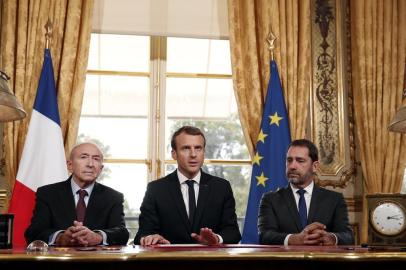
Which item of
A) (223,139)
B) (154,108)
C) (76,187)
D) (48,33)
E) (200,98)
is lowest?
(76,187)

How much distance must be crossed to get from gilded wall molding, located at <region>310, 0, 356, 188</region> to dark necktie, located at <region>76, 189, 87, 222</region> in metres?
2.38

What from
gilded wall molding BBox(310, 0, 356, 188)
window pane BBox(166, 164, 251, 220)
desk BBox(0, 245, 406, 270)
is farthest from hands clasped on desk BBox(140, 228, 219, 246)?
gilded wall molding BBox(310, 0, 356, 188)

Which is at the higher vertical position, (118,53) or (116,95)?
(118,53)

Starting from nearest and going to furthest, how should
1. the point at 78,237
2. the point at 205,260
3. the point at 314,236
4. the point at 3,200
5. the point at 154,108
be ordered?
the point at 205,260 < the point at 78,237 < the point at 314,236 < the point at 3,200 < the point at 154,108

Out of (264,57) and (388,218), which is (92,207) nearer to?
(388,218)

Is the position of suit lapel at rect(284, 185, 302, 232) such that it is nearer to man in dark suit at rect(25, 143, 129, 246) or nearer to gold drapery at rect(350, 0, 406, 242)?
man in dark suit at rect(25, 143, 129, 246)

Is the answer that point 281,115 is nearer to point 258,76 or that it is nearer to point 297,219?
point 258,76

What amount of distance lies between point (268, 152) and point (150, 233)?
5.92 feet

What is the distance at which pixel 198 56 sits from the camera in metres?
5.77

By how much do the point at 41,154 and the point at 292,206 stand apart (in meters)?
2.08

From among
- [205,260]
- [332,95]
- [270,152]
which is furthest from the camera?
[332,95]

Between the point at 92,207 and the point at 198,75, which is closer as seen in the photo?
the point at 92,207

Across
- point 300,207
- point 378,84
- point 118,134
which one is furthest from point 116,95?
point 300,207

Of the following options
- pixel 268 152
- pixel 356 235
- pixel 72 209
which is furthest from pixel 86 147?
pixel 356 235
